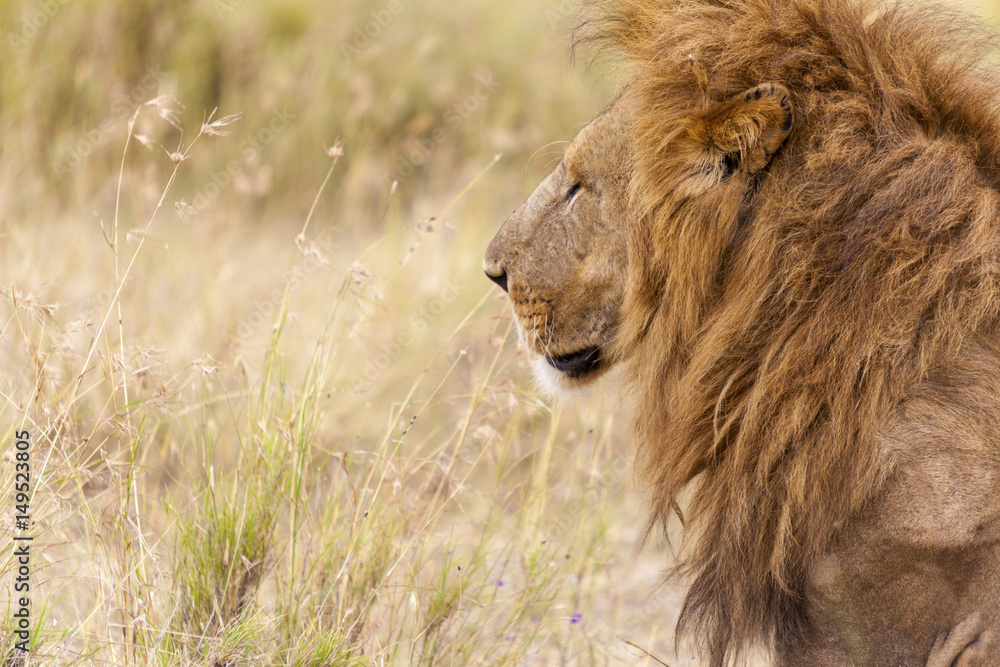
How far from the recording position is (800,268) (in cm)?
191

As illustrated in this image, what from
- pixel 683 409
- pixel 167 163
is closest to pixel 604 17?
pixel 683 409

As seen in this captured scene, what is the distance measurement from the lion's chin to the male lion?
0.24 metres

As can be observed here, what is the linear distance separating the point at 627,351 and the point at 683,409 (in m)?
0.23

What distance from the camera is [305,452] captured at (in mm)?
2457

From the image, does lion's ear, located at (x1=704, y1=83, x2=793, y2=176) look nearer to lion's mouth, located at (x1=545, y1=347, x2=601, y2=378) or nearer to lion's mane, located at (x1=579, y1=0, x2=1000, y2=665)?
lion's mane, located at (x1=579, y1=0, x2=1000, y2=665)

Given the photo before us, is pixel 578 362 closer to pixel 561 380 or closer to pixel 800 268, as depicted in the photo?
pixel 561 380

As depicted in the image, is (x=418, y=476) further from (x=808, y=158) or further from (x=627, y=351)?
(x=808, y=158)

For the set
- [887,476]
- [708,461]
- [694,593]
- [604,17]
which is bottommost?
[694,593]

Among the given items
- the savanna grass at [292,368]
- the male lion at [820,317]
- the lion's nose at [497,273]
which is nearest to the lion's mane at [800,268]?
the male lion at [820,317]

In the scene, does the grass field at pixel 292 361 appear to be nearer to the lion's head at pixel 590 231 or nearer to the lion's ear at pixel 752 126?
the lion's head at pixel 590 231

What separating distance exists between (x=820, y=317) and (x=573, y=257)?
66 centimetres

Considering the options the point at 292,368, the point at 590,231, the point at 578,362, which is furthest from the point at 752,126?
the point at 292,368

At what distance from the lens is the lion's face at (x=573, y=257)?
228cm

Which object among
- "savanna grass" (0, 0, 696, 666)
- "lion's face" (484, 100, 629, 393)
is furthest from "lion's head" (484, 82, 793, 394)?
"savanna grass" (0, 0, 696, 666)
